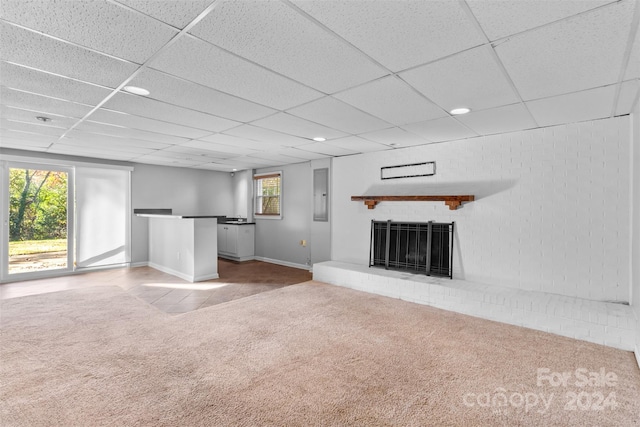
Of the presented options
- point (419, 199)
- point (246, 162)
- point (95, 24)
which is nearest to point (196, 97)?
point (95, 24)

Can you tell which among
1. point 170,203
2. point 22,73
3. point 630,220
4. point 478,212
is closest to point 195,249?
point 170,203

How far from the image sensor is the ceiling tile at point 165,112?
9.36 feet

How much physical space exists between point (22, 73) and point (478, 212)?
477 cm

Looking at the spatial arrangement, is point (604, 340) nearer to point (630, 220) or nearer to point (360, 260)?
point (630, 220)

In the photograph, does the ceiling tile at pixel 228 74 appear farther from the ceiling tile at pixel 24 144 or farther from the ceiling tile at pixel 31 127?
the ceiling tile at pixel 24 144

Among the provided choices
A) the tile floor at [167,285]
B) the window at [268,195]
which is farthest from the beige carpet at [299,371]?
the window at [268,195]

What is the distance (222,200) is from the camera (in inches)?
328

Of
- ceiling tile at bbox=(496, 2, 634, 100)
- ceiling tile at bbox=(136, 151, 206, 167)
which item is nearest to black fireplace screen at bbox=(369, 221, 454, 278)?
ceiling tile at bbox=(496, 2, 634, 100)

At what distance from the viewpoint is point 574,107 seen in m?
2.96

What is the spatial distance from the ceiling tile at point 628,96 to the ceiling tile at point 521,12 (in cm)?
137

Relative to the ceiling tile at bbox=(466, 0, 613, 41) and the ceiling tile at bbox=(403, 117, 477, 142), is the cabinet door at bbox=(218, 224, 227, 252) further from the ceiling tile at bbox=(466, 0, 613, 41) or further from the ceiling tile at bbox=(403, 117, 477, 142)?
the ceiling tile at bbox=(466, 0, 613, 41)

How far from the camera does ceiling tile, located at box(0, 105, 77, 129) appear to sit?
3143mm

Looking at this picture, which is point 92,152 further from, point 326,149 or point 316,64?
point 316,64

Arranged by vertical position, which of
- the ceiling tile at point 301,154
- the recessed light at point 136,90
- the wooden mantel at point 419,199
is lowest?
the wooden mantel at point 419,199
